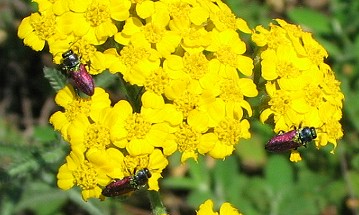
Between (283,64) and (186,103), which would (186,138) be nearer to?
(186,103)

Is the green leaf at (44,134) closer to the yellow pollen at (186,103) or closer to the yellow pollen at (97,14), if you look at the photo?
the yellow pollen at (97,14)

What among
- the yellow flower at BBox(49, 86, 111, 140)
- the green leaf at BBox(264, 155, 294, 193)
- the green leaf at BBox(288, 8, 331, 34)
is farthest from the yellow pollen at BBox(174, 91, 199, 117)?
the green leaf at BBox(288, 8, 331, 34)

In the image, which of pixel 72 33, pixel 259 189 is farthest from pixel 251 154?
pixel 72 33

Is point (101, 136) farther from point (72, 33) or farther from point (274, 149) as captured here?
point (274, 149)

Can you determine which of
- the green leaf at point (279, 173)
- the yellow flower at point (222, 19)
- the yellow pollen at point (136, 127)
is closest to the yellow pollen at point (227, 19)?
the yellow flower at point (222, 19)

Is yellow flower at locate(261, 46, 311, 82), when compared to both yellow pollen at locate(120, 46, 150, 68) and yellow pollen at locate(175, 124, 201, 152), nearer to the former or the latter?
yellow pollen at locate(175, 124, 201, 152)

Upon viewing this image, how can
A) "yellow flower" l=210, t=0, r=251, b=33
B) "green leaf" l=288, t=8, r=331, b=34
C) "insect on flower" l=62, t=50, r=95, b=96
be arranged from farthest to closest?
"green leaf" l=288, t=8, r=331, b=34 < "yellow flower" l=210, t=0, r=251, b=33 < "insect on flower" l=62, t=50, r=95, b=96

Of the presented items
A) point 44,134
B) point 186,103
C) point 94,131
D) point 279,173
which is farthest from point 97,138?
point 279,173

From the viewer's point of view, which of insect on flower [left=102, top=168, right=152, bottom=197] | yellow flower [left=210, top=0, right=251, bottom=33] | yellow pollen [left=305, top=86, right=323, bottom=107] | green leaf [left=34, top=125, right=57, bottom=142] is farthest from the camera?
green leaf [left=34, top=125, right=57, bottom=142]
